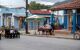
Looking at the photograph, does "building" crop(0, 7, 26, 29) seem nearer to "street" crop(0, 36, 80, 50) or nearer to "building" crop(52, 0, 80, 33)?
"building" crop(52, 0, 80, 33)

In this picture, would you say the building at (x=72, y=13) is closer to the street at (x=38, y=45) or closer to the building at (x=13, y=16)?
the street at (x=38, y=45)

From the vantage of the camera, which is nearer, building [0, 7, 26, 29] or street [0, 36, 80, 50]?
street [0, 36, 80, 50]

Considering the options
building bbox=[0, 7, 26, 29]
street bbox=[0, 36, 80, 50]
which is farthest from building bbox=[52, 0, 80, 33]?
building bbox=[0, 7, 26, 29]

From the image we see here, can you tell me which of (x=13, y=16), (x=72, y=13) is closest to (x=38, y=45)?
(x=72, y=13)


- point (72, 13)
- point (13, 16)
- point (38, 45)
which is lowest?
point (38, 45)

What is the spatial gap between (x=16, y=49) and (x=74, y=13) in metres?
22.6

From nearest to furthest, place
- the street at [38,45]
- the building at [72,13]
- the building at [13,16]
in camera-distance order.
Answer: the street at [38,45] → the building at [72,13] → the building at [13,16]

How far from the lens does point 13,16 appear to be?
6569cm

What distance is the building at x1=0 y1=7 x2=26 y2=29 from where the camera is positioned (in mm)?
65875

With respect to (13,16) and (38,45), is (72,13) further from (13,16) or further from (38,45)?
(13,16)

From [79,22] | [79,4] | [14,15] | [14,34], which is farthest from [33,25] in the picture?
[14,34]

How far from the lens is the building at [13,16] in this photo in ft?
216

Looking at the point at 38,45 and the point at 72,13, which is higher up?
the point at 72,13

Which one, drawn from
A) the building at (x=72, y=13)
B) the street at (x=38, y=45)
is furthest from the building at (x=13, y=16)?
the street at (x=38, y=45)
